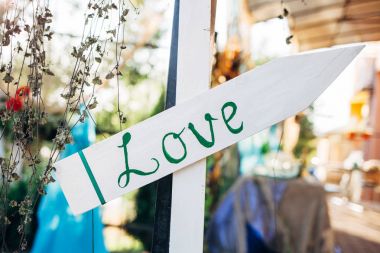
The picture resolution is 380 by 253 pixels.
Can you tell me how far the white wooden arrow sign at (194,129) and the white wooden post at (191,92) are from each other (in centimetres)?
7

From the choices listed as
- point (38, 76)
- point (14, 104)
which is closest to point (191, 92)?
point (38, 76)

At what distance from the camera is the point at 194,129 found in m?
1.15

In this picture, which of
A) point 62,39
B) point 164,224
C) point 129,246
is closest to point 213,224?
point 129,246

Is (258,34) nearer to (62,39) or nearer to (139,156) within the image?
(62,39)

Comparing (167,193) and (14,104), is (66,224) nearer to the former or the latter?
(14,104)

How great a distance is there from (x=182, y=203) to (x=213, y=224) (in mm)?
2186

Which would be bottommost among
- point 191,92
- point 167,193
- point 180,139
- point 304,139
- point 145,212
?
point 145,212

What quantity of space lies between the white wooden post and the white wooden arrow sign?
2.7 inches

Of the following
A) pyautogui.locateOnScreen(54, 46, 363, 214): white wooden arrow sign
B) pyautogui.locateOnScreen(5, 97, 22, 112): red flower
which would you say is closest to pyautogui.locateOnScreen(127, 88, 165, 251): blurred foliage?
pyautogui.locateOnScreen(5, 97, 22, 112): red flower

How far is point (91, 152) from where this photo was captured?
117 cm

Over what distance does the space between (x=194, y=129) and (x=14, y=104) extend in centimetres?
64

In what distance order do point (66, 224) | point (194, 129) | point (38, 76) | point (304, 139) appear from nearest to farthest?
point (194, 129) < point (38, 76) < point (66, 224) < point (304, 139)

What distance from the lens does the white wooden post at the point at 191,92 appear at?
4.00 ft

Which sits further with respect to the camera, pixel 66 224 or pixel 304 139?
pixel 304 139
